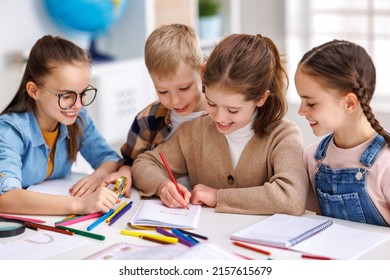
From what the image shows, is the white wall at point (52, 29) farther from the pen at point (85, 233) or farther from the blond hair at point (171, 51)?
the pen at point (85, 233)

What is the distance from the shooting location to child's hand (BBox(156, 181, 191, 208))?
70.1 inches

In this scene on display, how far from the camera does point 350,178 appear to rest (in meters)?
1.64

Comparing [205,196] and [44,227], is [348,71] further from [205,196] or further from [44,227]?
[44,227]

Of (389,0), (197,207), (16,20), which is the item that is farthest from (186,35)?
(389,0)

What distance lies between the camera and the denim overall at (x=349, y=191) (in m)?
1.62

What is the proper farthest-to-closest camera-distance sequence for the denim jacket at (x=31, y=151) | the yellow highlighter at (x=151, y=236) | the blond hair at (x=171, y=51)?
the blond hair at (x=171, y=51) < the denim jacket at (x=31, y=151) < the yellow highlighter at (x=151, y=236)

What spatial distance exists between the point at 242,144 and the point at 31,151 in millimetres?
615

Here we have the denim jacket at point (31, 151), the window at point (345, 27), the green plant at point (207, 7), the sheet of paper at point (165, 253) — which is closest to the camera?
the sheet of paper at point (165, 253)

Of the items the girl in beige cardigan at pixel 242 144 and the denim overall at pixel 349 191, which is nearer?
the denim overall at pixel 349 191

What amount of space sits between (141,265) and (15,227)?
1.29 ft

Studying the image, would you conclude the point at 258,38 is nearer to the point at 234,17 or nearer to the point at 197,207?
the point at 197,207

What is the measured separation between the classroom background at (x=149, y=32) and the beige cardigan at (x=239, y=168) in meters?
1.66

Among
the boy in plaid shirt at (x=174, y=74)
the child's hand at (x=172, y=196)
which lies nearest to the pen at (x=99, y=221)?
the child's hand at (x=172, y=196)

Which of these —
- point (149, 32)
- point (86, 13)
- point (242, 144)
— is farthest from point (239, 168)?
point (149, 32)
